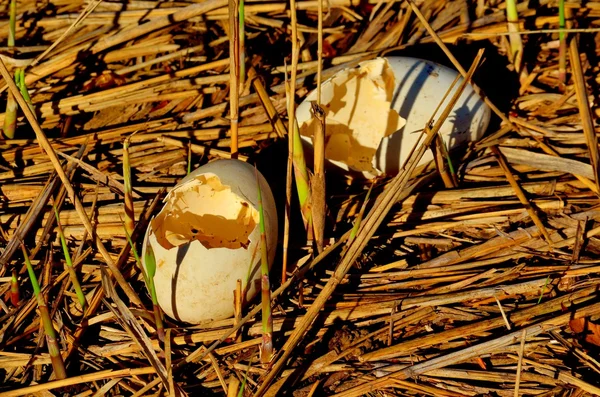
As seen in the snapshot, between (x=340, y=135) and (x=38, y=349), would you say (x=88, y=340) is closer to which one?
(x=38, y=349)

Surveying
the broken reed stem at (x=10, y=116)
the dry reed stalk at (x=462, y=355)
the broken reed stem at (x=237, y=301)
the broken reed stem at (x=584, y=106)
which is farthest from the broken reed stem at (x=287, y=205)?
the broken reed stem at (x=10, y=116)

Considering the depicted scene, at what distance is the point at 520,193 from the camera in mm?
1972

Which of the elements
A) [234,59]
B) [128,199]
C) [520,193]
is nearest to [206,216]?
[128,199]

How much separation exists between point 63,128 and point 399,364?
1417 millimetres

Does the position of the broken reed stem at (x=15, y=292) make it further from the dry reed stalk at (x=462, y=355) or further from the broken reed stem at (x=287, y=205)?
the dry reed stalk at (x=462, y=355)

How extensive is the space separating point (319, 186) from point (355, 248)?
7.2 inches

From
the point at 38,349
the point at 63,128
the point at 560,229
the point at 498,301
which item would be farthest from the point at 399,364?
the point at 63,128

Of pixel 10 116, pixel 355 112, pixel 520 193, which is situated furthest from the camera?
pixel 10 116

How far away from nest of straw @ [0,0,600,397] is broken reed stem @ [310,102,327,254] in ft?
0.23

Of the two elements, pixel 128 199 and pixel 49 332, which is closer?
pixel 49 332

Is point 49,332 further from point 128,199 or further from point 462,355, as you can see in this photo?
point 462,355

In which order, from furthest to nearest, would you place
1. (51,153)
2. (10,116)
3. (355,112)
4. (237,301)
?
(10,116), (355,112), (237,301), (51,153)

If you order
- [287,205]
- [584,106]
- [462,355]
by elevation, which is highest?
[584,106]

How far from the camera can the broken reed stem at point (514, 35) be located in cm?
227
